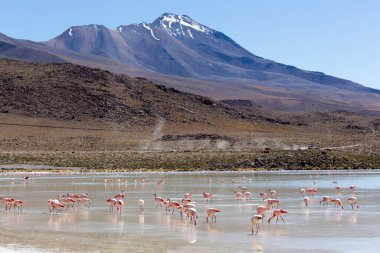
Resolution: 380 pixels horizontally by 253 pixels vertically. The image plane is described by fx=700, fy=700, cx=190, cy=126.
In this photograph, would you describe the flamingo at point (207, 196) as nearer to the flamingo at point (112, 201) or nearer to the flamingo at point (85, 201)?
the flamingo at point (112, 201)

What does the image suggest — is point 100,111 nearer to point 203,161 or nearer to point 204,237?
point 203,161

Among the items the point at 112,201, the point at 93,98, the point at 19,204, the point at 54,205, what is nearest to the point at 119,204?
the point at 112,201

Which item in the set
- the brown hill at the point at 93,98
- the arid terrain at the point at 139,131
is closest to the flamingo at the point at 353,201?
the arid terrain at the point at 139,131

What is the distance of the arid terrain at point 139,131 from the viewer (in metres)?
51.2

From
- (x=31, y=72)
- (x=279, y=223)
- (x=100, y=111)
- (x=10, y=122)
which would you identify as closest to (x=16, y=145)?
(x=10, y=122)

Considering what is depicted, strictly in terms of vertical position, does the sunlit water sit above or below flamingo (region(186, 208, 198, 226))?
below

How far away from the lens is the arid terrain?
51.2m

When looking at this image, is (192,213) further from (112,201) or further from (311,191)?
(311,191)

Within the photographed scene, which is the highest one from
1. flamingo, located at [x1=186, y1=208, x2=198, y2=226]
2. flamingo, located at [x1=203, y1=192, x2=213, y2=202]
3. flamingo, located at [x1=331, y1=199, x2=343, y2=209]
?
flamingo, located at [x1=203, y1=192, x2=213, y2=202]

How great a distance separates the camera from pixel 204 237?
49.1ft

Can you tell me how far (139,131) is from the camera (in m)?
89.3

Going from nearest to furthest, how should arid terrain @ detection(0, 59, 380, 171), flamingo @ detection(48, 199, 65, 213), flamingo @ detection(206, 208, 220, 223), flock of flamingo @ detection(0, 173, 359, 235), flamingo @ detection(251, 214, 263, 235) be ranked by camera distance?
1. flamingo @ detection(251, 214, 263, 235)
2. flamingo @ detection(206, 208, 220, 223)
3. flock of flamingo @ detection(0, 173, 359, 235)
4. flamingo @ detection(48, 199, 65, 213)
5. arid terrain @ detection(0, 59, 380, 171)

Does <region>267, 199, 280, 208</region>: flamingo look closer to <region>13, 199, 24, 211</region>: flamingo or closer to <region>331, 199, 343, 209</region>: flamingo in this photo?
<region>331, 199, 343, 209</region>: flamingo

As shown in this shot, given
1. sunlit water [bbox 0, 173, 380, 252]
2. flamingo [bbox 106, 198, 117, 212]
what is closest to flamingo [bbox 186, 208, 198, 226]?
sunlit water [bbox 0, 173, 380, 252]
